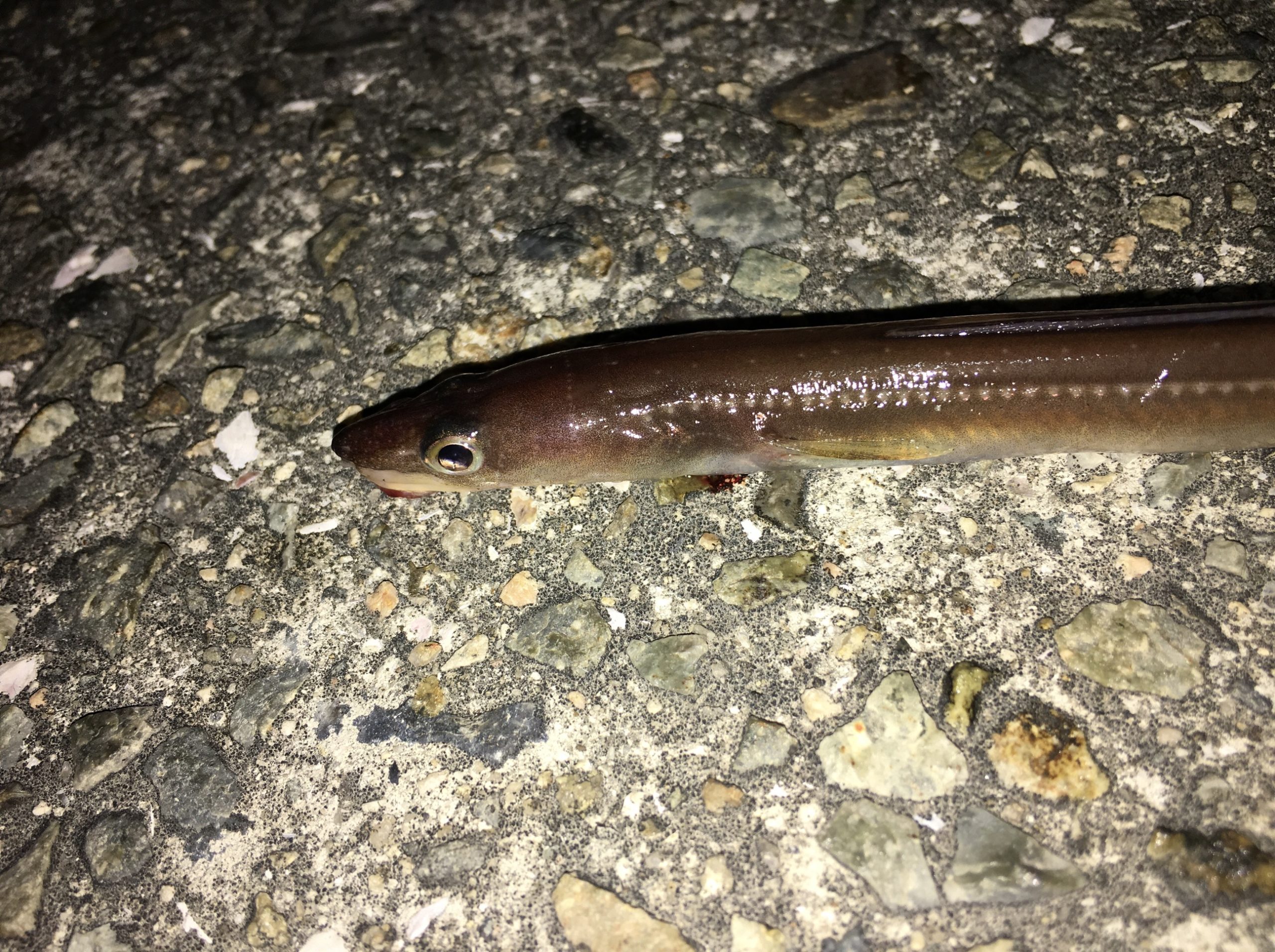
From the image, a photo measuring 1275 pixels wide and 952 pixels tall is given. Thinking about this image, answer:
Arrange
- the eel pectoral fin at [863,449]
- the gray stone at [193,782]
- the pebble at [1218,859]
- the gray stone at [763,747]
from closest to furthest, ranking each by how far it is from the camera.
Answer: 1. the pebble at [1218,859]
2. the gray stone at [763,747]
3. the gray stone at [193,782]
4. the eel pectoral fin at [863,449]

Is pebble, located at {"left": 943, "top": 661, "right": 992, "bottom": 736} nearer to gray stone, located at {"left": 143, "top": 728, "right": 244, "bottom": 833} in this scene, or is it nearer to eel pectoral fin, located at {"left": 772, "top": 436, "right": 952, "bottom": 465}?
eel pectoral fin, located at {"left": 772, "top": 436, "right": 952, "bottom": 465}

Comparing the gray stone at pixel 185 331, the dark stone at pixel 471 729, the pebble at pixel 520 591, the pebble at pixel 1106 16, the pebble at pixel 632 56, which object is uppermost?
the pebble at pixel 632 56

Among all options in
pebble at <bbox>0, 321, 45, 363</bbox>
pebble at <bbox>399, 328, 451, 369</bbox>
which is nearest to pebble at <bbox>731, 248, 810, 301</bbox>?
pebble at <bbox>399, 328, 451, 369</bbox>

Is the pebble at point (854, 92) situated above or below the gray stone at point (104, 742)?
above

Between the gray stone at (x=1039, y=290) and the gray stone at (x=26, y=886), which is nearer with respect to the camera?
the gray stone at (x=26, y=886)

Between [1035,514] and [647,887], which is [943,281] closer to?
[1035,514]

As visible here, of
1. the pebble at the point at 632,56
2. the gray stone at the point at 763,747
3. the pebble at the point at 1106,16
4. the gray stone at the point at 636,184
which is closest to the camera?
the gray stone at the point at 763,747

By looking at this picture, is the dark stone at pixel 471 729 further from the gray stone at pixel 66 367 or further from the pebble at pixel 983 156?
the pebble at pixel 983 156

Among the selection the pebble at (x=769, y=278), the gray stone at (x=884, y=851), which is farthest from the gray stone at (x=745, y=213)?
the gray stone at (x=884, y=851)
